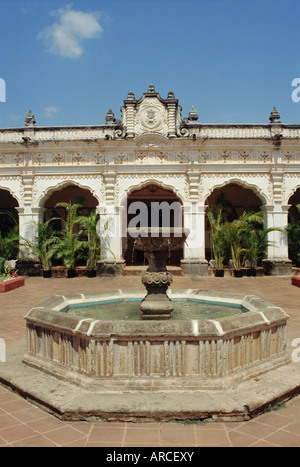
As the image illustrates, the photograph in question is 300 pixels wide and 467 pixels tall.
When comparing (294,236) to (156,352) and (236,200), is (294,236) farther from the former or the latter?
(156,352)

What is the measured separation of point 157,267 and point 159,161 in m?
9.94

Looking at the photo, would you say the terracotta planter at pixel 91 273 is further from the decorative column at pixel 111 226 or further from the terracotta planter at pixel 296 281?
the terracotta planter at pixel 296 281

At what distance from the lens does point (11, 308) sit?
358 inches

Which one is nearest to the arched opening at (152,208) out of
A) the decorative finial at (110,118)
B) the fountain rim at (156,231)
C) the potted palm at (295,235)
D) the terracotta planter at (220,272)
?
the terracotta planter at (220,272)

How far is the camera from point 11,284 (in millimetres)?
11867

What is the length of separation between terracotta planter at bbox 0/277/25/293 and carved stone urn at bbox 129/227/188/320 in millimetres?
7024

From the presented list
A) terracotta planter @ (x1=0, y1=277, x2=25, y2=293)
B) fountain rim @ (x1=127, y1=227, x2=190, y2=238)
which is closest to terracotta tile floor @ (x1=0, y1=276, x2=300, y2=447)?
fountain rim @ (x1=127, y1=227, x2=190, y2=238)

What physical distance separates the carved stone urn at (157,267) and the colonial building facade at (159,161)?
9.23 metres

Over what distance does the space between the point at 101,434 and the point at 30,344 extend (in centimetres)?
201

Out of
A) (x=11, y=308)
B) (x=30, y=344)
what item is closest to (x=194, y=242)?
(x=11, y=308)

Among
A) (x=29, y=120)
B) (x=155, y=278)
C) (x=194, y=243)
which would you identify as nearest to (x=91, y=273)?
(x=194, y=243)

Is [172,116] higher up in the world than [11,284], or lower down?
higher up
